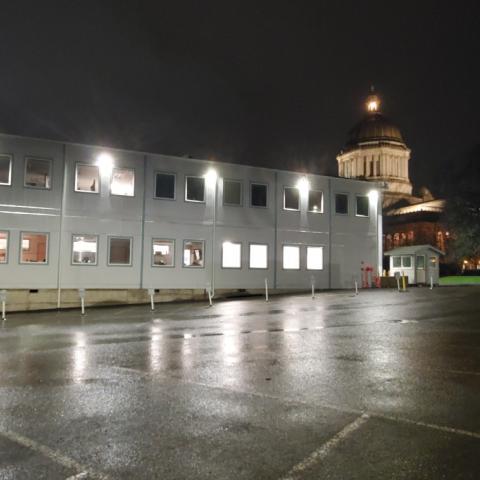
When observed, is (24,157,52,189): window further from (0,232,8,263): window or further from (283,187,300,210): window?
(283,187,300,210): window

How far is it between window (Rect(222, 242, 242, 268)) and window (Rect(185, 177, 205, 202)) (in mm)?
3053

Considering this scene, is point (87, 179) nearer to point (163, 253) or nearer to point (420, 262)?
point (163, 253)

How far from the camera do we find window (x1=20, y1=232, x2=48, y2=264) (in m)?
25.8

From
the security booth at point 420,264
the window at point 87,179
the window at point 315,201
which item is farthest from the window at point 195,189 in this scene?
the security booth at point 420,264

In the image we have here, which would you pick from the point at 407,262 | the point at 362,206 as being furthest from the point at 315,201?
the point at 407,262

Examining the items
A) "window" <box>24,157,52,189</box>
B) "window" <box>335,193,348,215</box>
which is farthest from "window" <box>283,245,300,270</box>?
"window" <box>24,157,52,189</box>

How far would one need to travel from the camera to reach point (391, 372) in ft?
28.7

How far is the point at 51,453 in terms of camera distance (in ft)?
16.8

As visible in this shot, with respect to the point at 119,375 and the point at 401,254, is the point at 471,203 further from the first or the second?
the point at 119,375

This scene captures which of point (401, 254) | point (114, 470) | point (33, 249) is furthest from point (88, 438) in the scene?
point (401, 254)

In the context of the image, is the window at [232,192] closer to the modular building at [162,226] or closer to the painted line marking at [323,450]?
the modular building at [162,226]

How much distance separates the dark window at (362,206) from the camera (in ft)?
115

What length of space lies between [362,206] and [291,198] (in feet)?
18.3

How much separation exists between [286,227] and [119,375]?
79.0 ft
